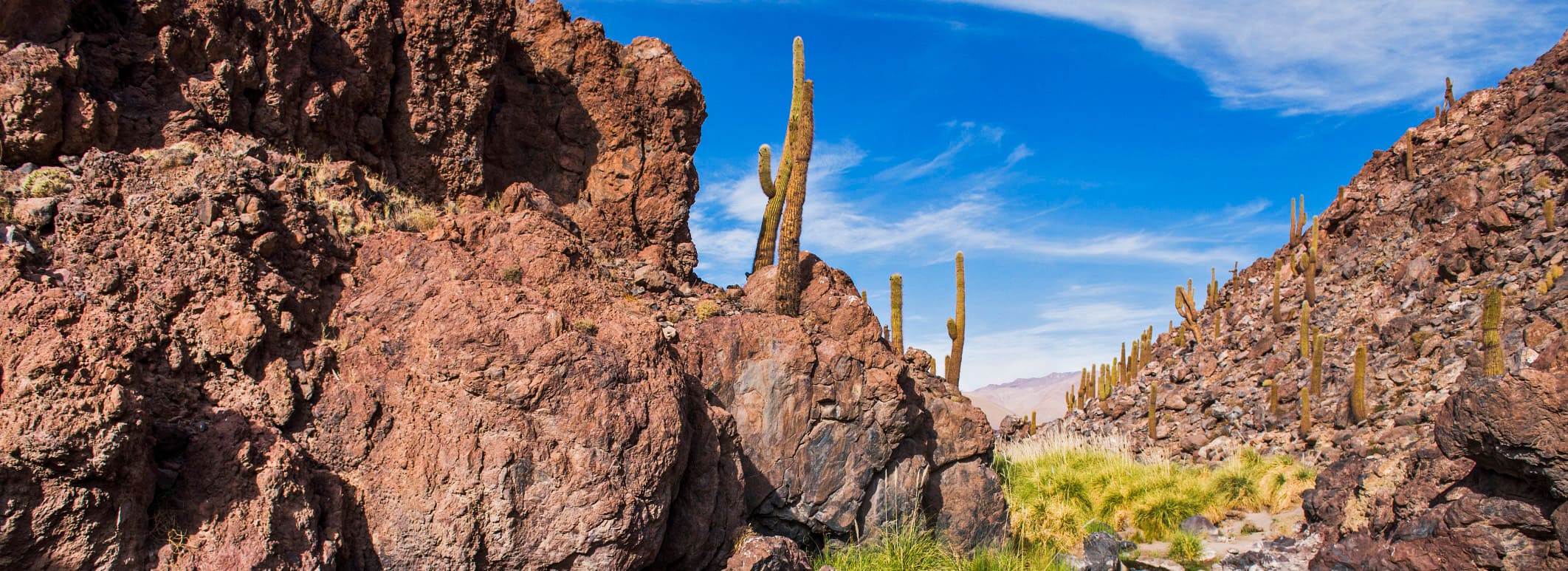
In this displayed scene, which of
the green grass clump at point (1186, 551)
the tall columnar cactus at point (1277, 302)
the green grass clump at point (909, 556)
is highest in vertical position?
the tall columnar cactus at point (1277, 302)

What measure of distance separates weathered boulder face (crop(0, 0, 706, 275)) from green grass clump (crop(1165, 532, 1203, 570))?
30.0 feet

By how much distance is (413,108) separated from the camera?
9.83 meters

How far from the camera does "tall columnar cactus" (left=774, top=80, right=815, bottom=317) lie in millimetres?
10695

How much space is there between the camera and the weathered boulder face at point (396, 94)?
6357 mm

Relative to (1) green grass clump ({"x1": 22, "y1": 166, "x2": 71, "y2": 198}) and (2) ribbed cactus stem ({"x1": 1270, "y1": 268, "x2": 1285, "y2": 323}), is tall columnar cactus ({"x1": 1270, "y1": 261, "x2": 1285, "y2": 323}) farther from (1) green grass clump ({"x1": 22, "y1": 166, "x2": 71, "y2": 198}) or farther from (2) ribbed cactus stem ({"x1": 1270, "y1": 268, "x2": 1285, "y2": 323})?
(1) green grass clump ({"x1": 22, "y1": 166, "x2": 71, "y2": 198})

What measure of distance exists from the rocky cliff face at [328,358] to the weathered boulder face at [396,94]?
4 centimetres

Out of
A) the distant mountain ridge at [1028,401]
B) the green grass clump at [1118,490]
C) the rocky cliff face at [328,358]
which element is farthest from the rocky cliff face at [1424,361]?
the distant mountain ridge at [1028,401]

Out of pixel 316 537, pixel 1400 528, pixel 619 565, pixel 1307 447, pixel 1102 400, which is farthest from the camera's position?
pixel 1102 400

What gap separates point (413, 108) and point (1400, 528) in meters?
11.5

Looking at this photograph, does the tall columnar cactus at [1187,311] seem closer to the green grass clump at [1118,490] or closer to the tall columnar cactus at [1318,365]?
the tall columnar cactus at [1318,365]

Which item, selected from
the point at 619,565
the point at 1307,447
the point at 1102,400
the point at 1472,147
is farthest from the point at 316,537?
the point at 1472,147

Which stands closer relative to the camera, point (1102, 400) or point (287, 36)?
point (287, 36)

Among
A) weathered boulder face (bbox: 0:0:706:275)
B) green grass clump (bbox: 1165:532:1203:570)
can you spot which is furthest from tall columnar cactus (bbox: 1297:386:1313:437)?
weathered boulder face (bbox: 0:0:706:275)

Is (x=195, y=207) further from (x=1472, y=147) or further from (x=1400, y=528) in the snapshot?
(x=1472, y=147)
